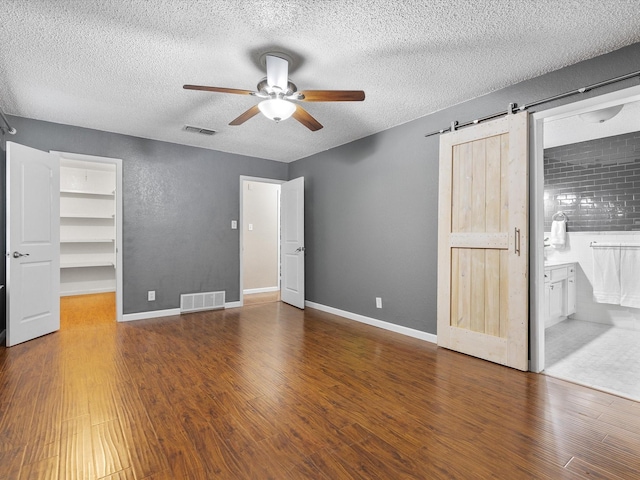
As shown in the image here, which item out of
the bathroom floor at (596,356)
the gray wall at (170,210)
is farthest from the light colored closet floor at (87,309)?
the bathroom floor at (596,356)

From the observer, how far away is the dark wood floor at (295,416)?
163 cm

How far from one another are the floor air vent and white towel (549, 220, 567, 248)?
488cm

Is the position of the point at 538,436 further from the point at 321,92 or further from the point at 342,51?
the point at 342,51

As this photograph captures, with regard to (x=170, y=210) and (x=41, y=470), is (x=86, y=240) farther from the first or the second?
(x=41, y=470)

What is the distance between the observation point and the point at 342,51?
96.2 inches

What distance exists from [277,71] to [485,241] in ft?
7.53

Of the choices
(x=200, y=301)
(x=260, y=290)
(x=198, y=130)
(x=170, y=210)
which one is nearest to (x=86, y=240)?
(x=170, y=210)

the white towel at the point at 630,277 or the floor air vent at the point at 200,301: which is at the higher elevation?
the white towel at the point at 630,277

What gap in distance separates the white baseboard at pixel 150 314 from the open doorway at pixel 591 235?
14.9 feet

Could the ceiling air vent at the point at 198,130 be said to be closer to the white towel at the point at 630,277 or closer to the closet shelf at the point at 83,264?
the closet shelf at the point at 83,264

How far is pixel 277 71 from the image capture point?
2.51 metres

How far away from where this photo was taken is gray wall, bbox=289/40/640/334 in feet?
9.89

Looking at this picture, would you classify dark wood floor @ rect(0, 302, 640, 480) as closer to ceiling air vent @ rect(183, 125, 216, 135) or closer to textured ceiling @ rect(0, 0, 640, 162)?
textured ceiling @ rect(0, 0, 640, 162)

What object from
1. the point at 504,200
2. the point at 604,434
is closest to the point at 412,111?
the point at 504,200
